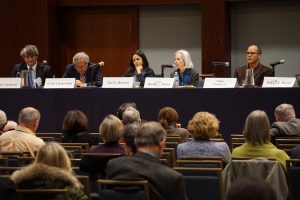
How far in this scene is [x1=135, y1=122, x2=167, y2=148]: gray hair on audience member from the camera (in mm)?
4133

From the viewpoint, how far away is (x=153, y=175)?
13.1 feet

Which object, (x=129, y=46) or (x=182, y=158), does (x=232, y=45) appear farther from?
(x=182, y=158)

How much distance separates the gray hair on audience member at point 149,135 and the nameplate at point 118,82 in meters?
4.35

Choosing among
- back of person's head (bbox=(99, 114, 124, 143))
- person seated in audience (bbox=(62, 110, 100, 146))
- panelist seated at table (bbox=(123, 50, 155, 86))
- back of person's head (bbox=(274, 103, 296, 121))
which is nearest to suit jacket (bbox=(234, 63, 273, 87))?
panelist seated at table (bbox=(123, 50, 155, 86))

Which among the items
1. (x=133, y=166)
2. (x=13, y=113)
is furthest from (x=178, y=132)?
(x=13, y=113)

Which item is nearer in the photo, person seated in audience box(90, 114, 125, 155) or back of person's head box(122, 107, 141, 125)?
person seated in audience box(90, 114, 125, 155)

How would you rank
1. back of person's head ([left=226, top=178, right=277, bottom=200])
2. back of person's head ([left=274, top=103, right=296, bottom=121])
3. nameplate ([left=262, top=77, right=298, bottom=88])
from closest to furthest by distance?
back of person's head ([left=226, top=178, right=277, bottom=200])
back of person's head ([left=274, top=103, right=296, bottom=121])
nameplate ([left=262, top=77, right=298, bottom=88])

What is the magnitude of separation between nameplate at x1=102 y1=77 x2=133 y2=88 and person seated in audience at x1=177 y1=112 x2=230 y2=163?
10.2 ft

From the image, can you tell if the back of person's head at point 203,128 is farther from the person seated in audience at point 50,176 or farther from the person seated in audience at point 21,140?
the person seated in audience at point 50,176

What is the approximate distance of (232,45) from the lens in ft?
37.5

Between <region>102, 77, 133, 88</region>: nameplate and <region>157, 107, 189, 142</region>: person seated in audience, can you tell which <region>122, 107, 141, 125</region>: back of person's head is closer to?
<region>157, 107, 189, 142</region>: person seated in audience

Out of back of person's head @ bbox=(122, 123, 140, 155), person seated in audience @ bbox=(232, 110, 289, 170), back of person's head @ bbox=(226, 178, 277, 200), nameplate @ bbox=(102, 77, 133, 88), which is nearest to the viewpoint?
back of person's head @ bbox=(226, 178, 277, 200)

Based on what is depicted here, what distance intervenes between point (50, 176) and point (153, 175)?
61 cm

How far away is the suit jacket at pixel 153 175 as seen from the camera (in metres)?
3.94
